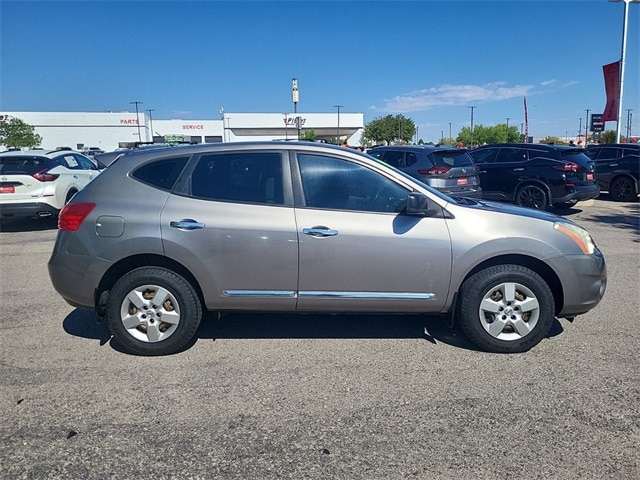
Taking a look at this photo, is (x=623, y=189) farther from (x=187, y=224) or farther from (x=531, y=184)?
(x=187, y=224)

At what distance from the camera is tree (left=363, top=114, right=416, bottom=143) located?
7556 centimetres

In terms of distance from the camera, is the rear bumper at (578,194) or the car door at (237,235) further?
the rear bumper at (578,194)

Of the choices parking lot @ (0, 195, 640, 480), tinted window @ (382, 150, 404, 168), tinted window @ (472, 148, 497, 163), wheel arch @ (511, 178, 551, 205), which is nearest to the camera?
parking lot @ (0, 195, 640, 480)

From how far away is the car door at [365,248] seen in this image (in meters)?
3.80

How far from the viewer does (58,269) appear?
3.96m

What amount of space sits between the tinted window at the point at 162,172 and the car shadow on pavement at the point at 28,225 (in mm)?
7644

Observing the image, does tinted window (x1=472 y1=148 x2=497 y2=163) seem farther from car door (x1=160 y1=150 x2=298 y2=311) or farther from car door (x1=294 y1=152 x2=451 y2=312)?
car door (x1=160 y1=150 x2=298 y2=311)

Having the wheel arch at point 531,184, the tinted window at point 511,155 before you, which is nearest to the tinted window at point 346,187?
the wheel arch at point 531,184

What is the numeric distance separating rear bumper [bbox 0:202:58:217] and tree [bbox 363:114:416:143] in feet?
224

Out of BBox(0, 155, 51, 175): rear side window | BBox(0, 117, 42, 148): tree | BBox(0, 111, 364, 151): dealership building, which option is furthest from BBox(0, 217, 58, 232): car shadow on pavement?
BBox(0, 111, 364, 151): dealership building

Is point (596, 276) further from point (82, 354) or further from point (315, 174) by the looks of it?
point (82, 354)

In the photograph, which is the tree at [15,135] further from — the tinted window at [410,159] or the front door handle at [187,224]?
the front door handle at [187,224]

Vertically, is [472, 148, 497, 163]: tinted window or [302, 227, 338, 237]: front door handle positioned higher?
[472, 148, 497, 163]: tinted window

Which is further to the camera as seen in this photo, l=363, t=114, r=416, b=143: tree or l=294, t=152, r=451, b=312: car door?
l=363, t=114, r=416, b=143: tree
